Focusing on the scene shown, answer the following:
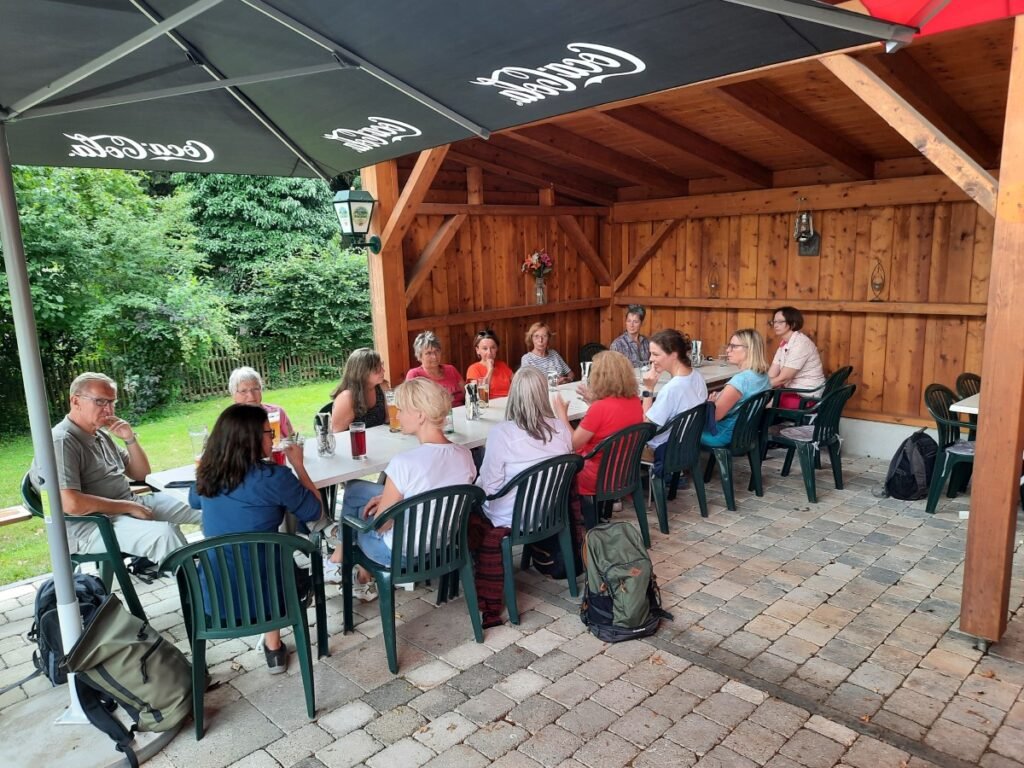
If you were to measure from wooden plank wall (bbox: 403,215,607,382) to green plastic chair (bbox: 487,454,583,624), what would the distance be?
3.26m

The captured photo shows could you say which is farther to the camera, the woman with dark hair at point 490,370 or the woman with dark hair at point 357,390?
the woman with dark hair at point 490,370

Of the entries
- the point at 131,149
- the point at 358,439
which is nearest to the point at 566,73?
the point at 131,149

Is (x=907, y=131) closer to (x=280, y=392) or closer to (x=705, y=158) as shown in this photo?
(x=705, y=158)

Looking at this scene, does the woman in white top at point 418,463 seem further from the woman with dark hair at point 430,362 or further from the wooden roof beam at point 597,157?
the wooden roof beam at point 597,157

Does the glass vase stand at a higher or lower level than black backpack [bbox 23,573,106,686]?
higher

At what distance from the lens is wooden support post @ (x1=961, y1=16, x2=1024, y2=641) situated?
2801 mm

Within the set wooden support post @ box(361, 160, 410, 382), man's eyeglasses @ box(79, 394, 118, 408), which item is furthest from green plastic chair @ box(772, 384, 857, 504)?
man's eyeglasses @ box(79, 394, 118, 408)

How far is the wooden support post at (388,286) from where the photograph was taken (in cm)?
575

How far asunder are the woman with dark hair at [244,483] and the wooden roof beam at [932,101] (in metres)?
3.84

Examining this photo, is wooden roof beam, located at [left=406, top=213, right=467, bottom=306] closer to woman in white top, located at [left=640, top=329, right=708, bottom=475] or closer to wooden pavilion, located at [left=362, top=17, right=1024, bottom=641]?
wooden pavilion, located at [left=362, top=17, right=1024, bottom=641]

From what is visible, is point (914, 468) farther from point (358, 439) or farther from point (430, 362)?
point (358, 439)

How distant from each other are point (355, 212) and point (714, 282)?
4.04 meters

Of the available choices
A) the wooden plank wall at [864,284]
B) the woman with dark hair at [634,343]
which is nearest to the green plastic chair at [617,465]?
the woman with dark hair at [634,343]

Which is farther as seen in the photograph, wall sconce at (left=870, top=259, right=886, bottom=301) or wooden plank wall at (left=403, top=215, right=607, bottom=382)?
wooden plank wall at (left=403, top=215, right=607, bottom=382)
